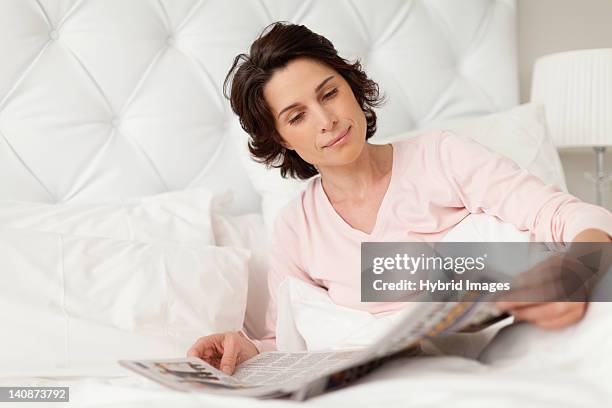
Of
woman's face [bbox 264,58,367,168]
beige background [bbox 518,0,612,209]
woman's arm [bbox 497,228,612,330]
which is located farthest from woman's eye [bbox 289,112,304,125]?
beige background [bbox 518,0,612,209]

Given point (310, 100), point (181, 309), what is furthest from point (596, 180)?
point (181, 309)

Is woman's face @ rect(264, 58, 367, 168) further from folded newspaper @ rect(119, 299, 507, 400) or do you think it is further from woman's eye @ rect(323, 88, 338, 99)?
folded newspaper @ rect(119, 299, 507, 400)

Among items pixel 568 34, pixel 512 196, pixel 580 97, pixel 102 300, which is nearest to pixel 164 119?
pixel 102 300

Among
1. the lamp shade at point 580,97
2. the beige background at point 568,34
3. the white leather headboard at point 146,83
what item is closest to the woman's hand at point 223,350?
the white leather headboard at point 146,83

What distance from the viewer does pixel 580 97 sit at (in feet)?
6.23

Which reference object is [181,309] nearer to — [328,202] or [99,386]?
[328,202]

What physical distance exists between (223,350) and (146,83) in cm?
77

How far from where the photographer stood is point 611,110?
1890 millimetres

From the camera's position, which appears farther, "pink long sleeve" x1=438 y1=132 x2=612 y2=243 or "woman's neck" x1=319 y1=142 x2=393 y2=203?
"woman's neck" x1=319 y1=142 x2=393 y2=203

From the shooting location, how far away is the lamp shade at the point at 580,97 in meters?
1.88

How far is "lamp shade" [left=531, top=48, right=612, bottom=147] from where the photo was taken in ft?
6.18

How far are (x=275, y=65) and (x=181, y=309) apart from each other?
447mm

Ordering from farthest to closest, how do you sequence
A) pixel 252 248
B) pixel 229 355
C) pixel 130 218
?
pixel 252 248 → pixel 130 218 → pixel 229 355

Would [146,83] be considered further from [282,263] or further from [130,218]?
[282,263]
